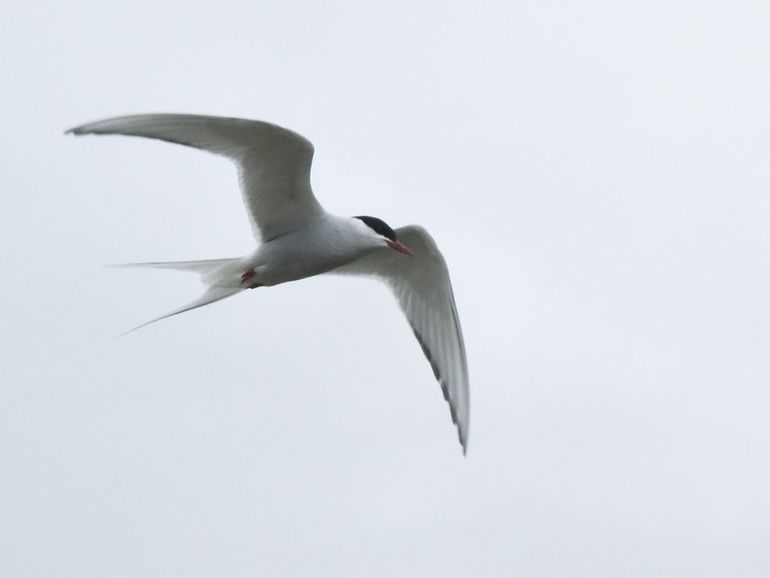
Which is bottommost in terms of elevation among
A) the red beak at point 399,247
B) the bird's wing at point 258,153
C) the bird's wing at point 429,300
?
the bird's wing at point 429,300

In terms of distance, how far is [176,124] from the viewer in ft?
33.2

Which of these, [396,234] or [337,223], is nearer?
[337,223]

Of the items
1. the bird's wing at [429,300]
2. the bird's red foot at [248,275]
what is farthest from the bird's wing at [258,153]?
the bird's wing at [429,300]

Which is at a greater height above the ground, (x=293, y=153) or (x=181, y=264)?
(x=293, y=153)

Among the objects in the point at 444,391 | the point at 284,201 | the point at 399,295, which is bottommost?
the point at 444,391

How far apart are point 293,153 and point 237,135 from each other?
1.72 ft

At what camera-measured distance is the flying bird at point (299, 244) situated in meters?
10.5

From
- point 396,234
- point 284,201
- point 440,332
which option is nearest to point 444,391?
point 440,332

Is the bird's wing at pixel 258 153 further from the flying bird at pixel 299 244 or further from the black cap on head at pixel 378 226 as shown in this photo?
the black cap on head at pixel 378 226

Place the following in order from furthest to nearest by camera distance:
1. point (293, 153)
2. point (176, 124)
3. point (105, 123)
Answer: point (293, 153), point (176, 124), point (105, 123)

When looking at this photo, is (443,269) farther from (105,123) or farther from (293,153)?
(105,123)

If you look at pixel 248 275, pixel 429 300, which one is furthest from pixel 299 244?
pixel 429 300

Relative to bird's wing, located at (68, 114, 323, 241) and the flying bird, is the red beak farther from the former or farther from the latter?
bird's wing, located at (68, 114, 323, 241)

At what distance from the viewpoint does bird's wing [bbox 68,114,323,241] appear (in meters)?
9.95
